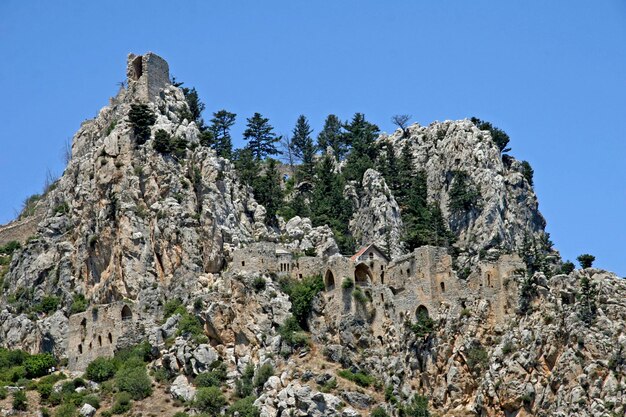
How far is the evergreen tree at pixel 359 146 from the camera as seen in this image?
4479 inches

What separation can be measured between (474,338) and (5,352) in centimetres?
3238

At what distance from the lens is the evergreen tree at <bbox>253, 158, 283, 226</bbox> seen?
106 m

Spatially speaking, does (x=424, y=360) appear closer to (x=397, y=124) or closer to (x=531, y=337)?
(x=531, y=337)

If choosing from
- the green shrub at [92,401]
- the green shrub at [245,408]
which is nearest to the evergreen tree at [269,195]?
the green shrub at [92,401]

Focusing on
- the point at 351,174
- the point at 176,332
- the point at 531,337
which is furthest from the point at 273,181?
the point at 531,337

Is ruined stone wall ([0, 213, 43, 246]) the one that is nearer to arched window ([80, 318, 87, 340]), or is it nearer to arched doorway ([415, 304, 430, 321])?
arched window ([80, 318, 87, 340])

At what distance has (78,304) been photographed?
99562 millimetres

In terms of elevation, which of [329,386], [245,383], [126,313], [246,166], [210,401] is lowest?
[210,401]

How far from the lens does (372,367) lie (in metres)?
89.8

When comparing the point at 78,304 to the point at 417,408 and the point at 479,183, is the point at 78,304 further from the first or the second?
the point at 479,183

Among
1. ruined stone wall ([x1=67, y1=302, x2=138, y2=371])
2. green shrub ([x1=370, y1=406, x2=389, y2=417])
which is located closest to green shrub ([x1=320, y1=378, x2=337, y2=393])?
green shrub ([x1=370, y1=406, x2=389, y2=417])

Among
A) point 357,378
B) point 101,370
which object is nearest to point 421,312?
point 357,378

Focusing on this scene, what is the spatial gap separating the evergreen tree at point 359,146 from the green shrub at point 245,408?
30431 mm

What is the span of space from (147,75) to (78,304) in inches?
813
